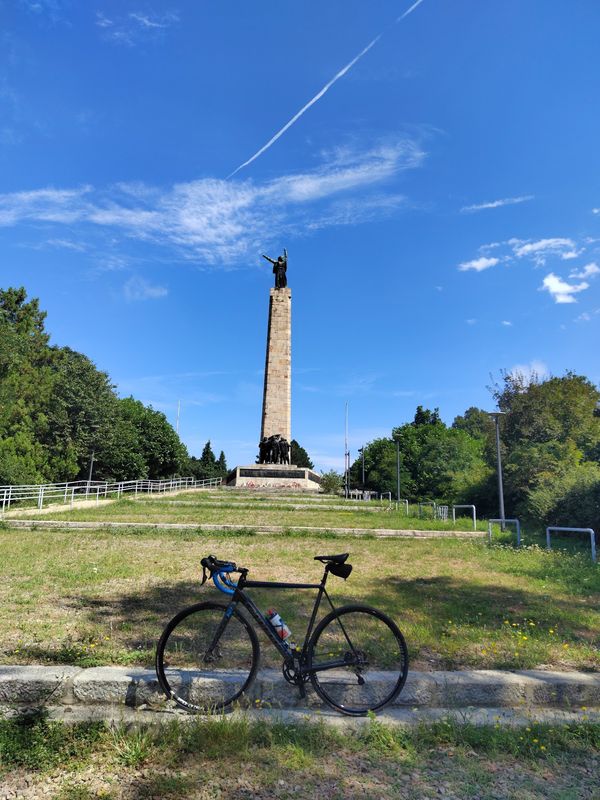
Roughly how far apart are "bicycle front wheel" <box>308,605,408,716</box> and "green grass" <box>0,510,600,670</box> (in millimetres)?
276

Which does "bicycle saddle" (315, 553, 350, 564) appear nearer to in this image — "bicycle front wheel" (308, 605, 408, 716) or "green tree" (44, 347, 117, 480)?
"bicycle front wheel" (308, 605, 408, 716)

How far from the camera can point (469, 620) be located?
17.9ft

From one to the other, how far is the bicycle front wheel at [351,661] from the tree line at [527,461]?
49.4 ft

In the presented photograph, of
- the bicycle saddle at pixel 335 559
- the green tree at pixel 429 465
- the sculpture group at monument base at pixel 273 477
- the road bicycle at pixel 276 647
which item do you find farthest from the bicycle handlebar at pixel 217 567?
the sculpture group at monument base at pixel 273 477

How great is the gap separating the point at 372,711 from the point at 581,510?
1583 centimetres

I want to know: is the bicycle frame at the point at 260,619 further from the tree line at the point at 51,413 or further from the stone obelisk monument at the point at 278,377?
the stone obelisk monument at the point at 278,377

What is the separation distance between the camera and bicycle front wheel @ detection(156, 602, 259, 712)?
339 centimetres

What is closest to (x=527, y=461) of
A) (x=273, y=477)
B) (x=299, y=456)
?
(x=273, y=477)

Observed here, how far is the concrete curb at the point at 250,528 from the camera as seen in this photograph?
1369 cm

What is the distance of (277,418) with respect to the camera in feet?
133

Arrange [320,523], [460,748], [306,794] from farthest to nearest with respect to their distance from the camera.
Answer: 1. [320,523]
2. [460,748]
3. [306,794]

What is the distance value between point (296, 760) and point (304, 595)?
2.69 m

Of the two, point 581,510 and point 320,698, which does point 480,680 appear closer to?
point 320,698

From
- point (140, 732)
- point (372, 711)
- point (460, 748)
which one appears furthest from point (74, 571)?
point (460, 748)
